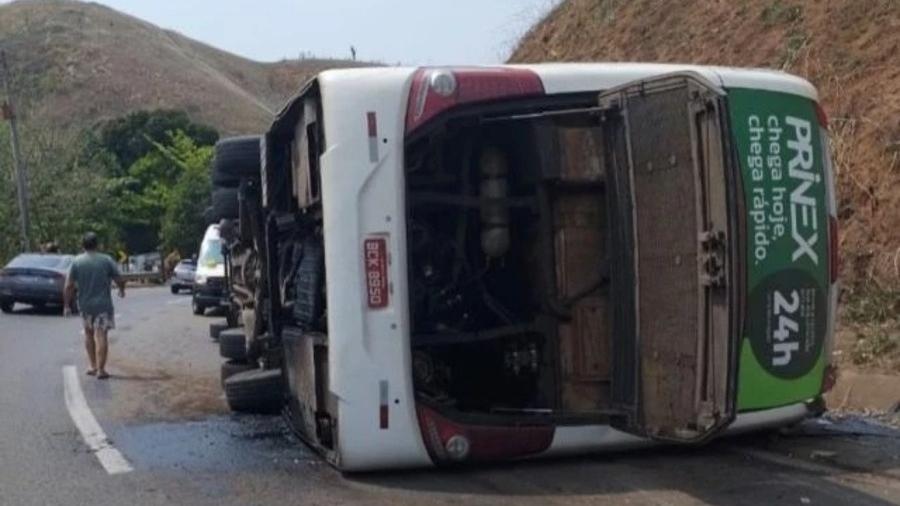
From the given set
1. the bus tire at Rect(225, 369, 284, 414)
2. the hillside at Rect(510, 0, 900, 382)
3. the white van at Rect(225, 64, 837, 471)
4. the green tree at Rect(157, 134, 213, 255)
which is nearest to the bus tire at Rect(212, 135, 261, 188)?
the bus tire at Rect(225, 369, 284, 414)

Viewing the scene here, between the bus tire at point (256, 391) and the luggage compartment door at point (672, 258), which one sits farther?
the bus tire at point (256, 391)

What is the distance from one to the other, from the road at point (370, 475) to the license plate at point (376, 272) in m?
1.04

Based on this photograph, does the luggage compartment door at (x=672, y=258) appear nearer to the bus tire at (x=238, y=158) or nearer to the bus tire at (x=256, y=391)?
the bus tire at (x=256, y=391)

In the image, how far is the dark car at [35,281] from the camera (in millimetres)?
29984

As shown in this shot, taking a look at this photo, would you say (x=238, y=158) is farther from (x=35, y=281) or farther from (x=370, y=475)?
(x=35, y=281)

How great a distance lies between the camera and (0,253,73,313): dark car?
29984 mm

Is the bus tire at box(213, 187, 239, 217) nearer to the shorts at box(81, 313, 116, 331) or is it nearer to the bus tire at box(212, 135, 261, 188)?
the bus tire at box(212, 135, 261, 188)

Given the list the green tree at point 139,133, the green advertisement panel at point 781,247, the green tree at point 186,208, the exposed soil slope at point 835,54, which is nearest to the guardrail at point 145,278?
the green tree at point 186,208

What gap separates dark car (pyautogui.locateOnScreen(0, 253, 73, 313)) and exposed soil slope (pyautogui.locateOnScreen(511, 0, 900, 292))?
1287cm

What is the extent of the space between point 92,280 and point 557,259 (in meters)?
8.45

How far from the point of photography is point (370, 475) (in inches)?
320

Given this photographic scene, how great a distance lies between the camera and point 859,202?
13.5m

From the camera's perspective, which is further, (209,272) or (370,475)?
(209,272)

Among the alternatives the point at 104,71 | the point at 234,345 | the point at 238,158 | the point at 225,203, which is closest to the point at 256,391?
the point at 234,345
